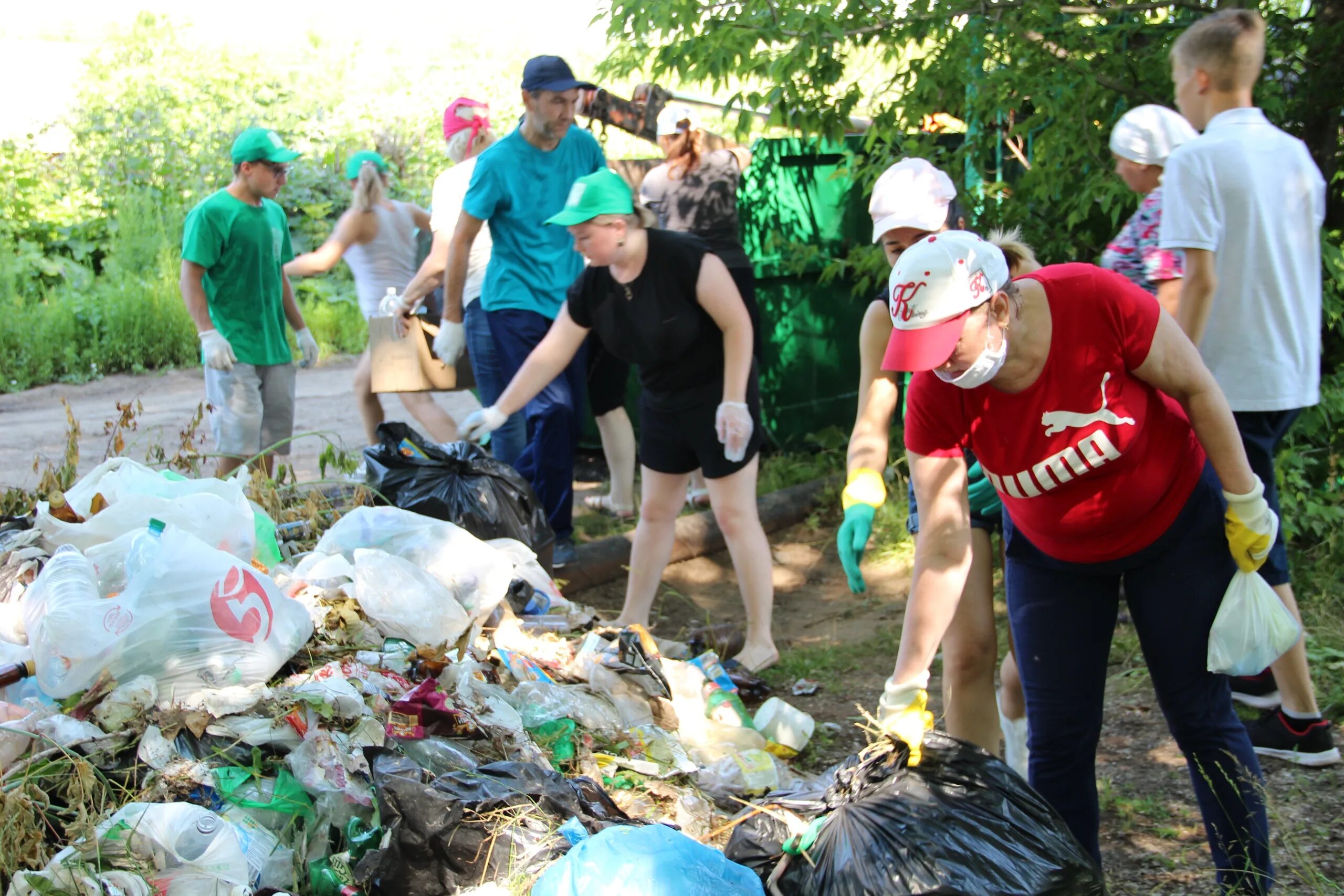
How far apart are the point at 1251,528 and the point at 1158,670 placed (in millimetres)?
318

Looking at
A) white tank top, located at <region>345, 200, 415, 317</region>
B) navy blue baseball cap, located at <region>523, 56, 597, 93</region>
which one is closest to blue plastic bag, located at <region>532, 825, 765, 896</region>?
navy blue baseball cap, located at <region>523, 56, 597, 93</region>

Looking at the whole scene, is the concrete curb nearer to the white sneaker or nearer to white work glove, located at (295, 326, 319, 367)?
white work glove, located at (295, 326, 319, 367)

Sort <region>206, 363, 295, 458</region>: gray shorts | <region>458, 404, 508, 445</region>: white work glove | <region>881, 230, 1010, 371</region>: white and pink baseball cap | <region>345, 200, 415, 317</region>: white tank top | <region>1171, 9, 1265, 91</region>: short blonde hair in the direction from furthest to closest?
<region>345, 200, 415, 317</region>: white tank top, <region>206, 363, 295, 458</region>: gray shorts, <region>458, 404, 508, 445</region>: white work glove, <region>1171, 9, 1265, 91</region>: short blonde hair, <region>881, 230, 1010, 371</region>: white and pink baseball cap

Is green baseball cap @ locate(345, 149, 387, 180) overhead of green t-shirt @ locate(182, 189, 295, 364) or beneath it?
overhead

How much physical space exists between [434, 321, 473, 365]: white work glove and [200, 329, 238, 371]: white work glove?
82cm

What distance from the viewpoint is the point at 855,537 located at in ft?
8.70

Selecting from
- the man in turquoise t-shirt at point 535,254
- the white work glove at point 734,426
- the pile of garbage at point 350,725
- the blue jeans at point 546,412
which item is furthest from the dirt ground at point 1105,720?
the white work glove at point 734,426

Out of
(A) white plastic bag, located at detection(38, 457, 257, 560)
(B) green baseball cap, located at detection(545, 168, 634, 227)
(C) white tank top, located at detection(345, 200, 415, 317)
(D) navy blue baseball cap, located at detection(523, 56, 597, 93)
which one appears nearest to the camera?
(A) white plastic bag, located at detection(38, 457, 257, 560)

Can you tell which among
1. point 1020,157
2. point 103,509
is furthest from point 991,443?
point 1020,157

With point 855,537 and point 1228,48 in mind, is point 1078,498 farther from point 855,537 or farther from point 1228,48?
point 1228,48

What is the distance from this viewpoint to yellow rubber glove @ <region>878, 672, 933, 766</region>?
220cm

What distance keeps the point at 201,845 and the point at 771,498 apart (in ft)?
12.2

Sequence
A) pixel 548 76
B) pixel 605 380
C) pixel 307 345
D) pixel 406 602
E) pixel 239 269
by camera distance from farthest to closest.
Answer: pixel 307 345 < pixel 605 380 < pixel 239 269 < pixel 548 76 < pixel 406 602

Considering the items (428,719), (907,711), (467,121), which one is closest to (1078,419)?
(907,711)
